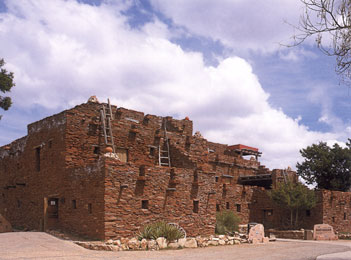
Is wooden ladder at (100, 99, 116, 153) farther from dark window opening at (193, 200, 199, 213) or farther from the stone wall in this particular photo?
dark window opening at (193, 200, 199, 213)

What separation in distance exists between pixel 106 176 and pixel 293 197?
16.9m

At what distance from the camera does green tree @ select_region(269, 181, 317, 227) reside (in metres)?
30.8

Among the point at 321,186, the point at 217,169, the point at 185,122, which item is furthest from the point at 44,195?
the point at 321,186

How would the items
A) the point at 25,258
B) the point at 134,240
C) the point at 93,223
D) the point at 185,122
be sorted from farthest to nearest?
the point at 185,122
the point at 93,223
the point at 134,240
the point at 25,258

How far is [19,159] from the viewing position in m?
26.9

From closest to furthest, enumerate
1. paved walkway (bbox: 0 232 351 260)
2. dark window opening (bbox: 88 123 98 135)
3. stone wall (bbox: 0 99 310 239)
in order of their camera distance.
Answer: paved walkway (bbox: 0 232 351 260), stone wall (bbox: 0 99 310 239), dark window opening (bbox: 88 123 98 135)

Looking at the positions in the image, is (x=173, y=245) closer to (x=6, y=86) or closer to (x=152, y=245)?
(x=152, y=245)

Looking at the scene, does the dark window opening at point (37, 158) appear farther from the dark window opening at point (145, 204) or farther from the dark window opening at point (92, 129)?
the dark window opening at point (145, 204)

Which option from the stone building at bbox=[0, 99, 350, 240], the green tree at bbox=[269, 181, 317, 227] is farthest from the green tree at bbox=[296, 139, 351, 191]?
the stone building at bbox=[0, 99, 350, 240]

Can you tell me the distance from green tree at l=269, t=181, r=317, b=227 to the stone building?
3.68m

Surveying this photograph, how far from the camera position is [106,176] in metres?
18.9

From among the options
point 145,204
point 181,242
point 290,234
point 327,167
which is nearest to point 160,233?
point 181,242

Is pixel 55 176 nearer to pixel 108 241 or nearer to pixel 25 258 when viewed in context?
pixel 108 241

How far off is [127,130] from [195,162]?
438cm
